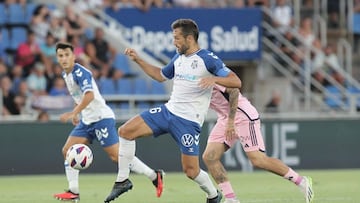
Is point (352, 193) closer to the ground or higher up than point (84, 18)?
closer to the ground

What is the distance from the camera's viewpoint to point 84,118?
615 inches

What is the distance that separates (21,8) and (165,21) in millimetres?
3997

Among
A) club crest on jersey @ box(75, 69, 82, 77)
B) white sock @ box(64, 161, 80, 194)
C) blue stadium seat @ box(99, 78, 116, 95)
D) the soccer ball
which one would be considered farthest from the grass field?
blue stadium seat @ box(99, 78, 116, 95)

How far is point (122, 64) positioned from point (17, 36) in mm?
2682

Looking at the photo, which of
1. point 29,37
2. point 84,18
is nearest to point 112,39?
point 84,18

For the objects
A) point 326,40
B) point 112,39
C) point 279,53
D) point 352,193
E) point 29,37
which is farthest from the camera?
point 326,40

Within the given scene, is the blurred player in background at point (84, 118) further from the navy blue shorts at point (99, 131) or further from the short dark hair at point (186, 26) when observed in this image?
the short dark hair at point (186, 26)

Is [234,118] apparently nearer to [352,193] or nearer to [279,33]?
[352,193]

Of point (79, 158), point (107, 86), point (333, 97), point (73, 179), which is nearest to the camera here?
point (79, 158)

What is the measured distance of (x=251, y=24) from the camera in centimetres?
2878

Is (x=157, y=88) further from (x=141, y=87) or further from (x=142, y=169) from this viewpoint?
(x=142, y=169)

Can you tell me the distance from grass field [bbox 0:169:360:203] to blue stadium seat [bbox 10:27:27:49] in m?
4.76

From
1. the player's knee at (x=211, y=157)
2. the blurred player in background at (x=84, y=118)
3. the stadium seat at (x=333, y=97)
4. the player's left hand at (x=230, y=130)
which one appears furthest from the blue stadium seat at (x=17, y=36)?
the player's left hand at (x=230, y=130)

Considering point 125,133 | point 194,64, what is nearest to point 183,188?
point 125,133
